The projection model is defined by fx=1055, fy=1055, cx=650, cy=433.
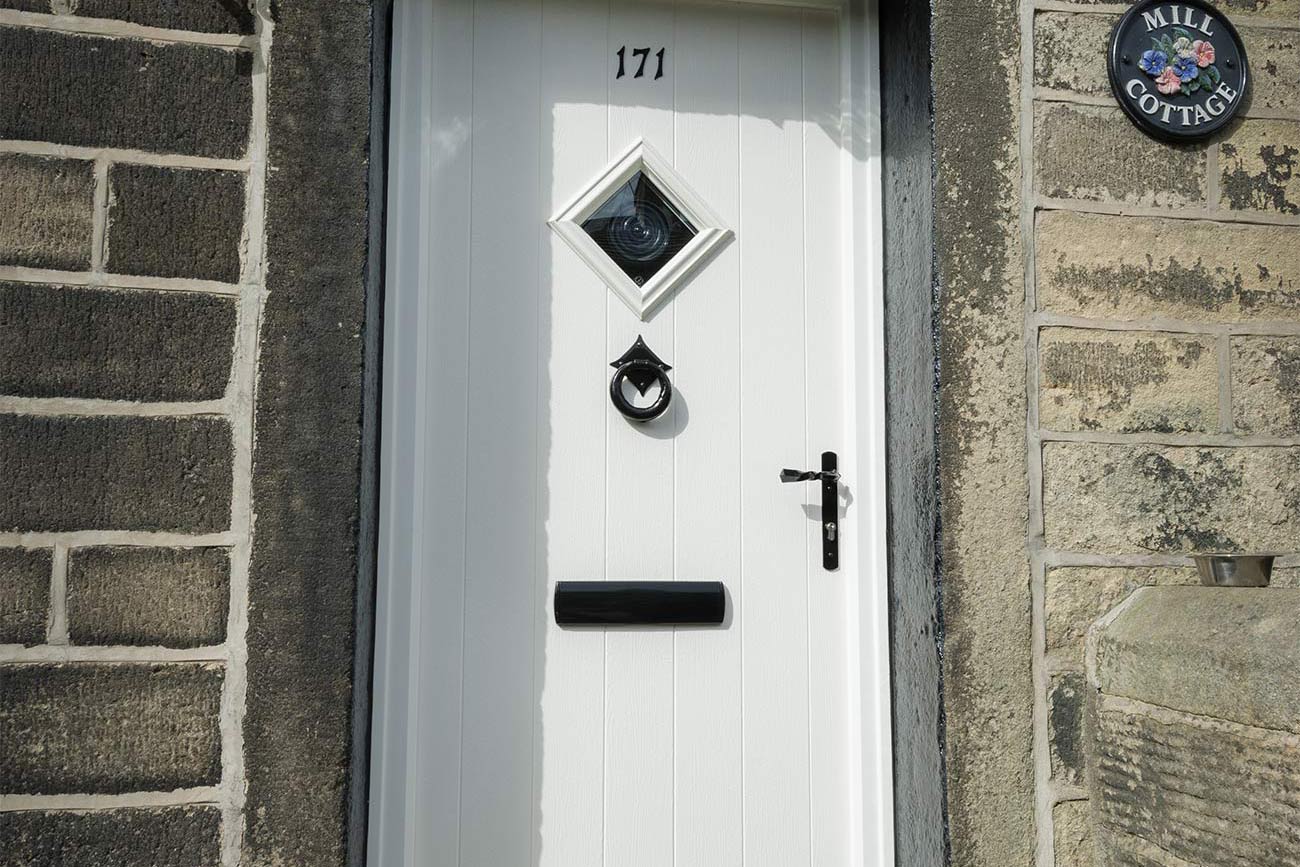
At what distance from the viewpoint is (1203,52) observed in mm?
2246

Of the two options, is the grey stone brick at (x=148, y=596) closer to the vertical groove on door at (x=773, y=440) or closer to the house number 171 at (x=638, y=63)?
the vertical groove on door at (x=773, y=440)

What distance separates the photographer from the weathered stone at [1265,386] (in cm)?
219

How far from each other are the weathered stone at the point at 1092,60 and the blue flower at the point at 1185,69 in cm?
14

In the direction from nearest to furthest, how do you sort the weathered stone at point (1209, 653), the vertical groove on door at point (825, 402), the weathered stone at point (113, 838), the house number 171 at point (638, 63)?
the weathered stone at point (1209, 653), the weathered stone at point (113, 838), the vertical groove on door at point (825, 402), the house number 171 at point (638, 63)

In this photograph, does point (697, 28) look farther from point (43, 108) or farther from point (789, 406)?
point (43, 108)

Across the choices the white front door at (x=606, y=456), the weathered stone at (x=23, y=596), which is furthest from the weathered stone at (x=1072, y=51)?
the weathered stone at (x=23, y=596)

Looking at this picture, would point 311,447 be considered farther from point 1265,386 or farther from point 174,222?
point 1265,386

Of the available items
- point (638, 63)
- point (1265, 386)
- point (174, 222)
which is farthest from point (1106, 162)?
point (174, 222)

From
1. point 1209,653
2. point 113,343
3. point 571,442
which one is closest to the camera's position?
point 1209,653

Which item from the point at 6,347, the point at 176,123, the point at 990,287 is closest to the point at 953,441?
the point at 990,287

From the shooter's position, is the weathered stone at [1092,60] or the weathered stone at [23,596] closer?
the weathered stone at [23,596]

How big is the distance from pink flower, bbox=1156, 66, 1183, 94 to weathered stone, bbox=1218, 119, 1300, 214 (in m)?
0.16

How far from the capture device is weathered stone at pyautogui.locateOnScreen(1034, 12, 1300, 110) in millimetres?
2221

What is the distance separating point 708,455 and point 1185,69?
1299 millimetres
